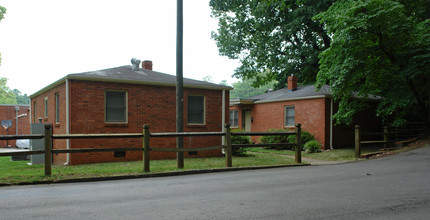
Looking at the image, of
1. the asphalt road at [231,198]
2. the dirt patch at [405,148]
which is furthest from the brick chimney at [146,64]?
the dirt patch at [405,148]

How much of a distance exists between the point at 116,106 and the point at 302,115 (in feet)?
37.7

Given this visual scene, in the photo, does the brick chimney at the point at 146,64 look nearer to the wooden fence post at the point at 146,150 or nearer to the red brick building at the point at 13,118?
the wooden fence post at the point at 146,150

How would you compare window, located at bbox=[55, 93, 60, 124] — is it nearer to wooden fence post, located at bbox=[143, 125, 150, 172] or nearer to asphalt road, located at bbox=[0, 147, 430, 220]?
wooden fence post, located at bbox=[143, 125, 150, 172]

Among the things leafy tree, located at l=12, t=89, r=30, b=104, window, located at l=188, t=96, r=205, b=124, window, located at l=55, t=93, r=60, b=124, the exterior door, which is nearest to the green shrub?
window, located at l=188, t=96, r=205, b=124

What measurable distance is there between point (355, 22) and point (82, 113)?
1228 centimetres

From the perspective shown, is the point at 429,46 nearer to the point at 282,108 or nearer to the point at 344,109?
the point at 344,109

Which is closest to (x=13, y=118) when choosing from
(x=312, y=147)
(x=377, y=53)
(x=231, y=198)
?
(x=312, y=147)

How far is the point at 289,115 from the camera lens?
2142cm

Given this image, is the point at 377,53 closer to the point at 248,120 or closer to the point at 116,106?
the point at 248,120

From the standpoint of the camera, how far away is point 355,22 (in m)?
14.7

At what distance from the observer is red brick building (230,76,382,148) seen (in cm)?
1917

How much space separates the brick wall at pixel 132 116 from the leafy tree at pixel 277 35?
498 inches

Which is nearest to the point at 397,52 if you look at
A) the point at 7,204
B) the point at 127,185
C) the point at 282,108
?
the point at 282,108

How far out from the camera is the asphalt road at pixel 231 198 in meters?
4.65
